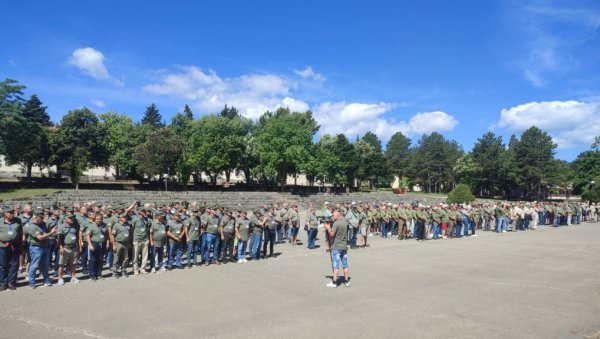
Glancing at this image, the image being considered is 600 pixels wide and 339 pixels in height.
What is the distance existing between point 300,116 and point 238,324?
8510cm

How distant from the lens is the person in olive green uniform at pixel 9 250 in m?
10.4

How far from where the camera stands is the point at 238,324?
7.98m

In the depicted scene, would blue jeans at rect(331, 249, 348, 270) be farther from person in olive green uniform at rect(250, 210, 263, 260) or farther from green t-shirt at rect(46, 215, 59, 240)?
green t-shirt at rect(46, 215, 59, 240)

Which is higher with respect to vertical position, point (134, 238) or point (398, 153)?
point (398, 153)

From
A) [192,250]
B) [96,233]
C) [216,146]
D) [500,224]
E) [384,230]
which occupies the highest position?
[216,146]

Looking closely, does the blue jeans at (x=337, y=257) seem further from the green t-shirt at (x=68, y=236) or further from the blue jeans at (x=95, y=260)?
the green t-shirt at (x=68, y=236)

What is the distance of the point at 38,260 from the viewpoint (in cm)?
1077

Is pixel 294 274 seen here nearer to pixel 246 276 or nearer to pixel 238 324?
pixel 246 276

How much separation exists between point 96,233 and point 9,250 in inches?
78.9

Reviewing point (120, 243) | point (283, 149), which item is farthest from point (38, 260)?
point (283, 149)

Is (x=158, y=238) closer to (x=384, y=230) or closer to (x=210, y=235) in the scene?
(x=210, y=235)

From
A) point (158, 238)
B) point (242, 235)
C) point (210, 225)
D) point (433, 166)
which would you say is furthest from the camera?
point (433, 166)

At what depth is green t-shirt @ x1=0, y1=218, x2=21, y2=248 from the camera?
1039 cm

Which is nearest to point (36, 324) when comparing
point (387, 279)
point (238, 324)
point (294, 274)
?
point (238, 324)
